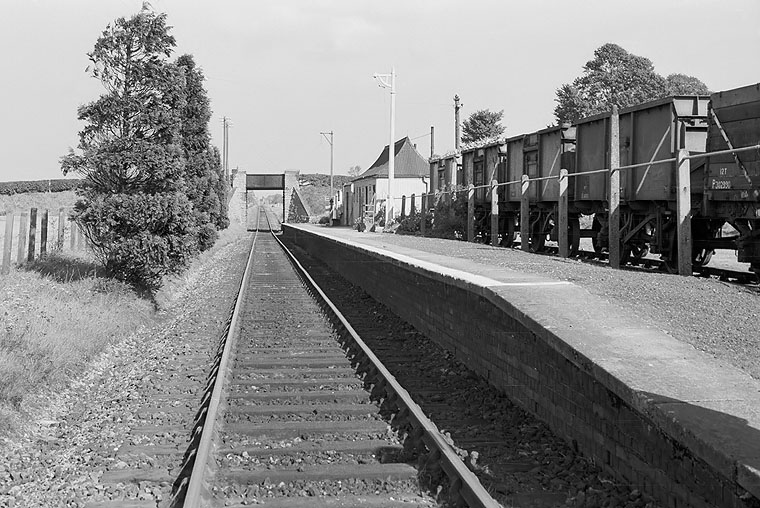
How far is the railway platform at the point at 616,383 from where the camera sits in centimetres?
447

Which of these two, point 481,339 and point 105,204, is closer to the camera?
point 481,339

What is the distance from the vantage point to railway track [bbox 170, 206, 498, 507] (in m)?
5.50

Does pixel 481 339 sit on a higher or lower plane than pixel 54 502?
higher

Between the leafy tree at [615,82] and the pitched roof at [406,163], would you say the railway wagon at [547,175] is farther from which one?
the leafy tree at [615,82]

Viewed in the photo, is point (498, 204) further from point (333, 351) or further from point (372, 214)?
point (372, 214)

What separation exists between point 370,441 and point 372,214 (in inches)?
1669

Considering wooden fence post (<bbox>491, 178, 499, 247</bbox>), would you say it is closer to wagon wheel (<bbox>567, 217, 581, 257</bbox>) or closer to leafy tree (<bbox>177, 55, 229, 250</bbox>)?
wagon wheel (<bbox>567, 217, 581, 257</bbox>)

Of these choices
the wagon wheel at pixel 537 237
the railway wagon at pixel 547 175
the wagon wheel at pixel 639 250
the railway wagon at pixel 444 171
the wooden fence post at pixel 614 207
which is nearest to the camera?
the wooden fence post at pixel 614 207

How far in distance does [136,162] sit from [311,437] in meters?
9.92

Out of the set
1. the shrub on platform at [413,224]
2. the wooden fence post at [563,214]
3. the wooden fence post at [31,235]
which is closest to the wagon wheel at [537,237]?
the wooden fence post at [563,214]

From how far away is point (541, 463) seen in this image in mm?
6105

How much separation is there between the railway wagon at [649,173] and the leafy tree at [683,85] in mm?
50996

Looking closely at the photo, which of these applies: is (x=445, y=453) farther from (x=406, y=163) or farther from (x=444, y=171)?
(x=406, y=163)

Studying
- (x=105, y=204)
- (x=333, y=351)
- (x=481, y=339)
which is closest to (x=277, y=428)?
(x=481, y=339)
